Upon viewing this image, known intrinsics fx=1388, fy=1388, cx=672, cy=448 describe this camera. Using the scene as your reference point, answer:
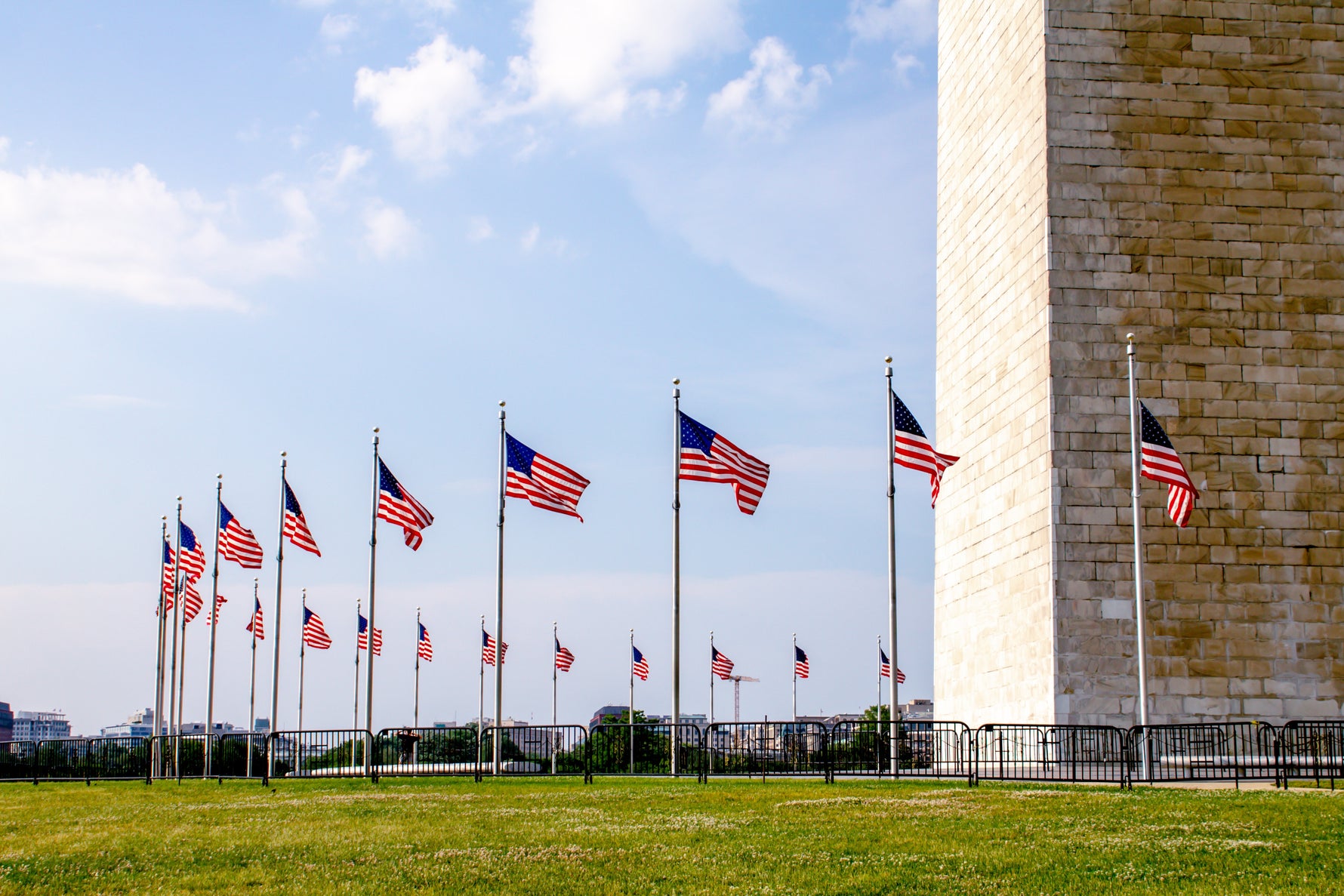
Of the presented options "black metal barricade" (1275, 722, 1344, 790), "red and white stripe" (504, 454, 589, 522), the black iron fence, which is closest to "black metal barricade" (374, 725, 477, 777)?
the black iron fence

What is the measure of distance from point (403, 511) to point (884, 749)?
12915 mm

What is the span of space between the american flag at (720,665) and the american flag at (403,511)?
84.6 ft

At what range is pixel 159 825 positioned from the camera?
16953 mm

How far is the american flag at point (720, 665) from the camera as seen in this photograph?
56250 millimetres

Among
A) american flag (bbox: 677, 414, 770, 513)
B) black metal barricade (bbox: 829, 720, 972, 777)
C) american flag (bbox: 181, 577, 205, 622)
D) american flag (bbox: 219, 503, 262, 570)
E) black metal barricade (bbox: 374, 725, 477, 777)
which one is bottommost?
black metal barricade (bbox: 374, 725, 477, 777)

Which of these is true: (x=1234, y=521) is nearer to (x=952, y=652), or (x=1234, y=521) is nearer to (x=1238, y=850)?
(x=952, y=652)

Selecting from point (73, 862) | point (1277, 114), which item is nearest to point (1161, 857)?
point (73, 862)

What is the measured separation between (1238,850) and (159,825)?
1224cm

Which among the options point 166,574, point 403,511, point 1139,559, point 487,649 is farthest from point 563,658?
point 1139,559

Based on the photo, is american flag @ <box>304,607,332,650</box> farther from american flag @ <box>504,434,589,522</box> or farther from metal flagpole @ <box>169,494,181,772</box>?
american flag @ <box>504,434,589,522</box>

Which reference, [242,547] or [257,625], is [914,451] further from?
[257,625]

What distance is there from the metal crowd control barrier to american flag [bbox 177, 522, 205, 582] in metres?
21.1

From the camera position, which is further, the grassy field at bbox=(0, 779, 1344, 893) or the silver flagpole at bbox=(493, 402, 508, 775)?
the silver flagpole at bbox=(493, 402, 508, 775)

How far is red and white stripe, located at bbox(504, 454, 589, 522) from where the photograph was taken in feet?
96.5
